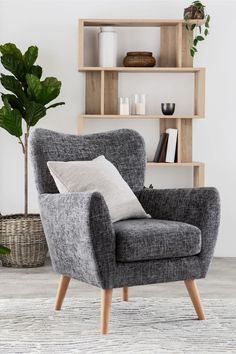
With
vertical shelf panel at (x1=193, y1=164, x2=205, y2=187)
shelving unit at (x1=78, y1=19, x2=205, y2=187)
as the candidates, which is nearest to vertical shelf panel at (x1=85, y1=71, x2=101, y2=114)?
shelving unit at (x1=78, y1=19, x2=205, y2=187)

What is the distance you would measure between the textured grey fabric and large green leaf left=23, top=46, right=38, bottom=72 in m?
1.37

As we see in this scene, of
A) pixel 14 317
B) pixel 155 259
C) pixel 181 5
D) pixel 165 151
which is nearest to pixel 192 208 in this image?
pixel 155 259

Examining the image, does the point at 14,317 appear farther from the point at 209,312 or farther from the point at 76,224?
the point at 209,312

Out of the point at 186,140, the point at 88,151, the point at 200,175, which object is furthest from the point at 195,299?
the point at 186,140

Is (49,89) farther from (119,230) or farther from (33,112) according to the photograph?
(119,230)

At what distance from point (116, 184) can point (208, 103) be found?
7.02ft

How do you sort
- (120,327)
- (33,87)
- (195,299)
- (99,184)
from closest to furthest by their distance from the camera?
(120,327) → (195,299) → (99,184) → (33,87)

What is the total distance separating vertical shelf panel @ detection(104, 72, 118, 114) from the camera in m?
5.58

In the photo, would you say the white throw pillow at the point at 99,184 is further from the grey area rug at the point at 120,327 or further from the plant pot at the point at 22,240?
the plant pot at the point at 22,240

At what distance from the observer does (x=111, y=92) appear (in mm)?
5586

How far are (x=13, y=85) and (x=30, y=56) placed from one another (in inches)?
9.2

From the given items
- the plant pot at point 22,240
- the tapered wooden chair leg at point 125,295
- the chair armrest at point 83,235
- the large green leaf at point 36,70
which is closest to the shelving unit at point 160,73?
the large green leaf at point 36,70

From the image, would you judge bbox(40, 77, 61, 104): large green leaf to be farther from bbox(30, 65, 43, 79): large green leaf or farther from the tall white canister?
the tall white canister

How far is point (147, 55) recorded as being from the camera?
541cm
